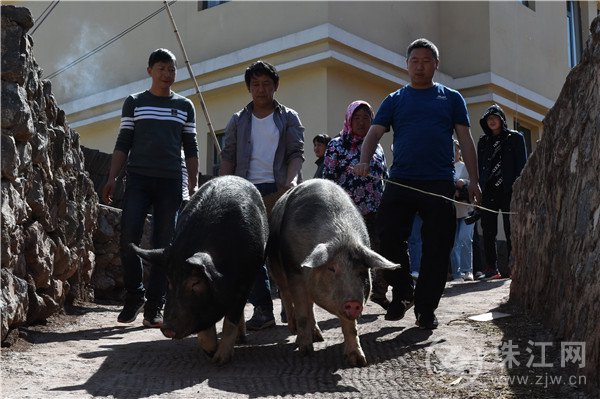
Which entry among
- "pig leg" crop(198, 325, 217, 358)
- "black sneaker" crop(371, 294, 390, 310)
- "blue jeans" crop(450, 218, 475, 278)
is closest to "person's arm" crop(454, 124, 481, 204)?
"black sneaker" crop(371, 294, 390, 310)

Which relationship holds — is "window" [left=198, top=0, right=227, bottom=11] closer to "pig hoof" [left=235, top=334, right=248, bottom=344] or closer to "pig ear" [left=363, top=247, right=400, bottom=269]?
"pig hoof" [left=235, top=334, right=248, bottom=344]

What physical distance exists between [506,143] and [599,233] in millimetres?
5637

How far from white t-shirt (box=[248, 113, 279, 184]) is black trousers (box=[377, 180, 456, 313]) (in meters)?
1.07

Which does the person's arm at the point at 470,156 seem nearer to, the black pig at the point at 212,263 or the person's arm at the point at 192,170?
the black pig at the point at 212,263

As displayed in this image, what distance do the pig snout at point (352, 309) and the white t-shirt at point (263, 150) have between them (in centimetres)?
208

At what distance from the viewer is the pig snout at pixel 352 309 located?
18.5 ft

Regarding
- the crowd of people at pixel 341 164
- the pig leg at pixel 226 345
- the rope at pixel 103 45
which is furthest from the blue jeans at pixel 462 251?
the rope at pixel 103 45

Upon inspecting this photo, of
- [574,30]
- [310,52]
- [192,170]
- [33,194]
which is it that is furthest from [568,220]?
[574,30]

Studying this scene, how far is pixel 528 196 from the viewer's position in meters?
7.82

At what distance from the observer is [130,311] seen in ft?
24.7

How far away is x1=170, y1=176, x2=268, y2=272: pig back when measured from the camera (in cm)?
595

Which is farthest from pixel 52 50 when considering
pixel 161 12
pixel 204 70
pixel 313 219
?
pixel 313 219

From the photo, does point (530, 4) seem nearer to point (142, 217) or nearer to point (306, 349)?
point (142, 217)

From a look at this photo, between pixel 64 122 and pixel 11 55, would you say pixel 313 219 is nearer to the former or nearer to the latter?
Answer: pixel 11 55
